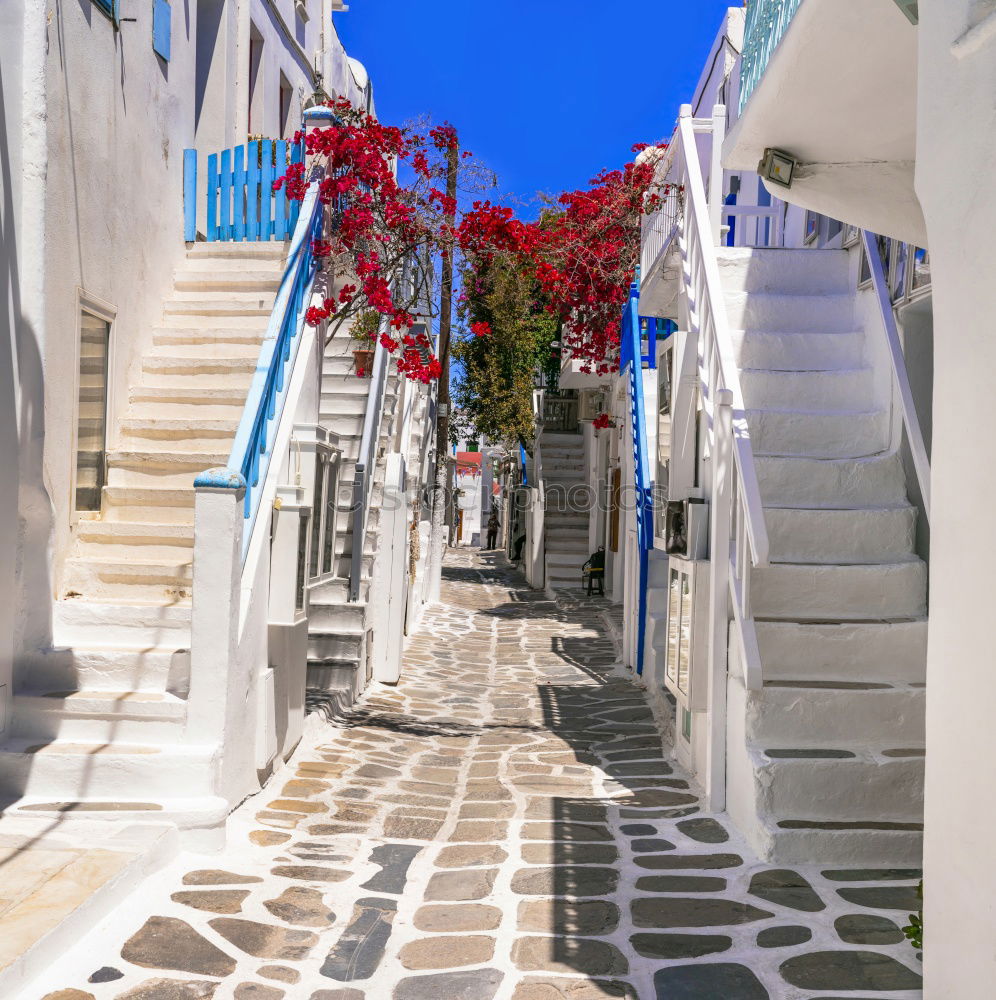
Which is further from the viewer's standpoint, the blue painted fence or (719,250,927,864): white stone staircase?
the blue painted fence

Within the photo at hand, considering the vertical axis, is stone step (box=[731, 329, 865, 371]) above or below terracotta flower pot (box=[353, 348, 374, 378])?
below

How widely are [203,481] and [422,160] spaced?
4302 millimetres

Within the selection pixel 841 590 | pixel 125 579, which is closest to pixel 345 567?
pixel 125 579

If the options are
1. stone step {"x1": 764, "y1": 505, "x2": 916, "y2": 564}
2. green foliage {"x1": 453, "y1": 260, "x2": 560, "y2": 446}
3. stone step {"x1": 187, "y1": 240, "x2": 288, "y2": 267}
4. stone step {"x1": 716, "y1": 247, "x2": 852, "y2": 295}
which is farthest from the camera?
green foliage {"x1": 453, "y1": 260, "x2": 560, "y2": 446}

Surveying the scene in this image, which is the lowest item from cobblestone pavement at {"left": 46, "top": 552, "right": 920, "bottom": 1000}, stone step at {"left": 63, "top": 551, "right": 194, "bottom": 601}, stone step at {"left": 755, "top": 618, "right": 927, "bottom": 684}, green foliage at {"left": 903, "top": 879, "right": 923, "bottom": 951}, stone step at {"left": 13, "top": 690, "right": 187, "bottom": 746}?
cobblestone pavement at {"left": 46, "top": 552, "right": 920, "bottom": 1000}

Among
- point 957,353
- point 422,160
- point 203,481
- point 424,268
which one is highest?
point 422,160

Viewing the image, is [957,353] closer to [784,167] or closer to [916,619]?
[784,167]

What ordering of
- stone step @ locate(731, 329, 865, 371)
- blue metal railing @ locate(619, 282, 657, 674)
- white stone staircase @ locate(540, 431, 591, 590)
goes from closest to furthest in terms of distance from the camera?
1. stone step @ locate(731, 329, 865, 371)
2. blue metal railing @ locate(619, 282, 657, 674)
3. white stone staircase @ locate(540, 431, 591, 590)

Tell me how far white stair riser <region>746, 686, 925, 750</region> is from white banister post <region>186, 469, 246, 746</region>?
2.67 m

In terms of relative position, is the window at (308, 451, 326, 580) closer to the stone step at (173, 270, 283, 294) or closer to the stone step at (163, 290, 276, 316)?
the stone step at (163, 290, 276, 316)

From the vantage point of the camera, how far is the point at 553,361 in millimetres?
24812

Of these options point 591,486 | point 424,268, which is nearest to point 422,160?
point 424,268

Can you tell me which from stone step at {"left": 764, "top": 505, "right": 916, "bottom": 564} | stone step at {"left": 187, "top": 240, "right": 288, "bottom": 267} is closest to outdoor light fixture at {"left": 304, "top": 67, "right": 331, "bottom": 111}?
stone step at {"left": 187, "top": 240, "right": 288, "bottom": 267}

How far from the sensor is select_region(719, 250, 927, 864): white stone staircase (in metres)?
4.98
